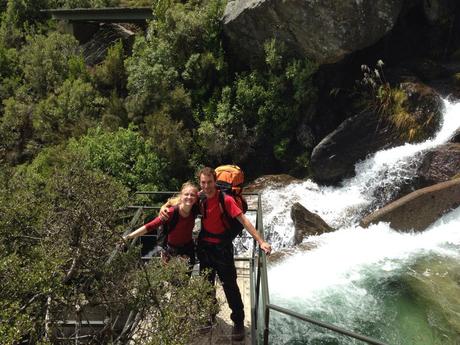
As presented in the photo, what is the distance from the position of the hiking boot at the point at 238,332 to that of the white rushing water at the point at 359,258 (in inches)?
112

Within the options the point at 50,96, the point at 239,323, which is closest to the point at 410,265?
the point at 239,323

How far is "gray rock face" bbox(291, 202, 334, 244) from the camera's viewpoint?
37.2 feet

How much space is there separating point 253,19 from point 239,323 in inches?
492

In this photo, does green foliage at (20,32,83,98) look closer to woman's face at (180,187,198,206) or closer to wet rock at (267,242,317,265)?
wet rock at (267,242,317,265)

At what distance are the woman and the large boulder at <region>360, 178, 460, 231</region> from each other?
7.36 metres

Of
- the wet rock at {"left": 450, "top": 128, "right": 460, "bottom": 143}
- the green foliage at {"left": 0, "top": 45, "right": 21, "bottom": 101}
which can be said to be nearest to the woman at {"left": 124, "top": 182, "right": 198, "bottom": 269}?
the wet rock at {"left": 450, "top": 128, "right": 460, "bottom": 143}

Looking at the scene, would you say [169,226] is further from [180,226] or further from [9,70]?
[9,70]

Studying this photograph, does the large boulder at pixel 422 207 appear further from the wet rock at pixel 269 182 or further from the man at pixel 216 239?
the man at pixel 216 239

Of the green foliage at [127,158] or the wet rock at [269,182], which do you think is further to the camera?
the wet rock at [269,182]

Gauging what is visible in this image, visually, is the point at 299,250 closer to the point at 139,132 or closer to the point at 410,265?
the point at 410,265

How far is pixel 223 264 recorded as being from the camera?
484cm

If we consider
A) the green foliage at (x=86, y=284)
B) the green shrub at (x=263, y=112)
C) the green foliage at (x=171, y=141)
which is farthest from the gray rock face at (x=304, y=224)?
the green foliage at (x=86, y=284)

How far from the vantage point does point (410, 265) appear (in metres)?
9.77

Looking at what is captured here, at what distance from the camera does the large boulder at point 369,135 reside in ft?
44.6
